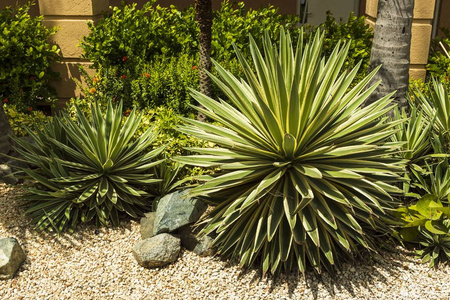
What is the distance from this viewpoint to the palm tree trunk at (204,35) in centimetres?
561

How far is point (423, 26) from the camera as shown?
6.92 meters

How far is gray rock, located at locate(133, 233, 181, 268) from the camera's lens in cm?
450

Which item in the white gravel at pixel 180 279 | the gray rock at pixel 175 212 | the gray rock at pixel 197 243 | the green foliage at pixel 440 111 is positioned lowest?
the white gravel at pixel 180 279

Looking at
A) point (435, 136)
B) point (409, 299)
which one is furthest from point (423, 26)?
point (409, 299)

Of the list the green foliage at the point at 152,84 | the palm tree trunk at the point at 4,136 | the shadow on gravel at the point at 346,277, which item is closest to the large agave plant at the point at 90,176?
the palm tree trunk at the point at 4,136

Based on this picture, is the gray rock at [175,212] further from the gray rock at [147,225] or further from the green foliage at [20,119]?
the green foliage at [20,119]

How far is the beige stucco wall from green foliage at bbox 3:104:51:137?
4813mm

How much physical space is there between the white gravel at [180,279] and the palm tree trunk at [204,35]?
205 centimetres

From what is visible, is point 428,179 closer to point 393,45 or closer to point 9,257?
point 393,45

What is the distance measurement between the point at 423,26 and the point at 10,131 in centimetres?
544

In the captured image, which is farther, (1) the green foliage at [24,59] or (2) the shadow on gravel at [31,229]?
(1) the green foliage at [24,59]

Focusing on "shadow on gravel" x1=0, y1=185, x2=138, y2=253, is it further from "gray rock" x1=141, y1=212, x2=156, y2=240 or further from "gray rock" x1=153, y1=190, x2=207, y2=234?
"gray rock" x1=153, y1=190, x2=207, y2=234

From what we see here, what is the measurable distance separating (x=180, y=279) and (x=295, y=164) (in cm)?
142

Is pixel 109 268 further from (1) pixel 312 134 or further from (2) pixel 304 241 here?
(1) pixel 312 134
